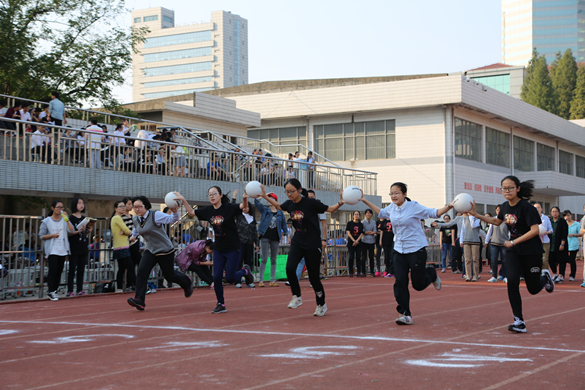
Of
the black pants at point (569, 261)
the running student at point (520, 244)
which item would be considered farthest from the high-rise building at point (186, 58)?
the running student at point (520, 244)

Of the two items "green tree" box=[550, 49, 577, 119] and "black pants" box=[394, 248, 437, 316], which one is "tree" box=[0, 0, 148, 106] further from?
"green tree" box=[550, 49, 577, 119]

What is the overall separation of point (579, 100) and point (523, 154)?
4338 cm

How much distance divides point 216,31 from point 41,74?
13888 centimetres

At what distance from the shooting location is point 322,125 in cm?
4072

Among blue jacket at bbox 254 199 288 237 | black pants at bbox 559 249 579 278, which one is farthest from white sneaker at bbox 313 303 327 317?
black pants at bbox 559 249 579 278

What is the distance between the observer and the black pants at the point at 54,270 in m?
12.4

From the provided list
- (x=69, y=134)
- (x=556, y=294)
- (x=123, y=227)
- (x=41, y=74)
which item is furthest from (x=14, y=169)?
(x=556, y=294)

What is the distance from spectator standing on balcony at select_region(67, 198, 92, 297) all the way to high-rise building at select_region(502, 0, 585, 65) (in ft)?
601

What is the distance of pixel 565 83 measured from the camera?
89.5 m

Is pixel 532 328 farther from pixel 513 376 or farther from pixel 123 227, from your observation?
pixel 123 227

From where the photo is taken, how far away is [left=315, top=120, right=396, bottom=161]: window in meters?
38.9

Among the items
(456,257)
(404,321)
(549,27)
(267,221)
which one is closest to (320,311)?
(404,321)

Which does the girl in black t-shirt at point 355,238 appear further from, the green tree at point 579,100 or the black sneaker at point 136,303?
the green tree at point 579,100

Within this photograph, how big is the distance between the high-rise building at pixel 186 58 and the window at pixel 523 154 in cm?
11568
